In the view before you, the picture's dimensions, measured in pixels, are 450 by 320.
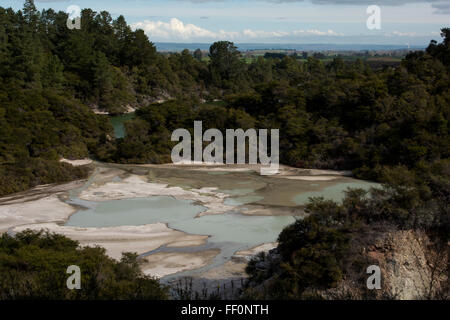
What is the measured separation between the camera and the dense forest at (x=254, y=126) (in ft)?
40.2

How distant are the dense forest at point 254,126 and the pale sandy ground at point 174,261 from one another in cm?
153

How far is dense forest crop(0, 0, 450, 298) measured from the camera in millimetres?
12250

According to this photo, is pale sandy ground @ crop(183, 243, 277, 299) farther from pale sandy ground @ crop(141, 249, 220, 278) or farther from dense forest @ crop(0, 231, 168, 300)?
dense forest @ crop(0, 231, 168, 300)

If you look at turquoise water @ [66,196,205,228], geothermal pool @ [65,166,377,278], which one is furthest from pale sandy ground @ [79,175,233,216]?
turquoise water @ [66,196,205,228]

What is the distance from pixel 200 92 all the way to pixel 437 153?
166 ft

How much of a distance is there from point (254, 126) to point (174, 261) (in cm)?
2213

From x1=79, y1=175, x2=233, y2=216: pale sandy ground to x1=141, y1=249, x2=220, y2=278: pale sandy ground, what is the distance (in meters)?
5.37

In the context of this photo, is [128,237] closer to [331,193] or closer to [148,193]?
[148,193]

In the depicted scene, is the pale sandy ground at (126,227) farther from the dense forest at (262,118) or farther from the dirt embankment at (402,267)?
the dirt embankment at (402,267)

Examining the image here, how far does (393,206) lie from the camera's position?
12898 millimetres

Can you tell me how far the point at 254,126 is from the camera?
37.3 meters
